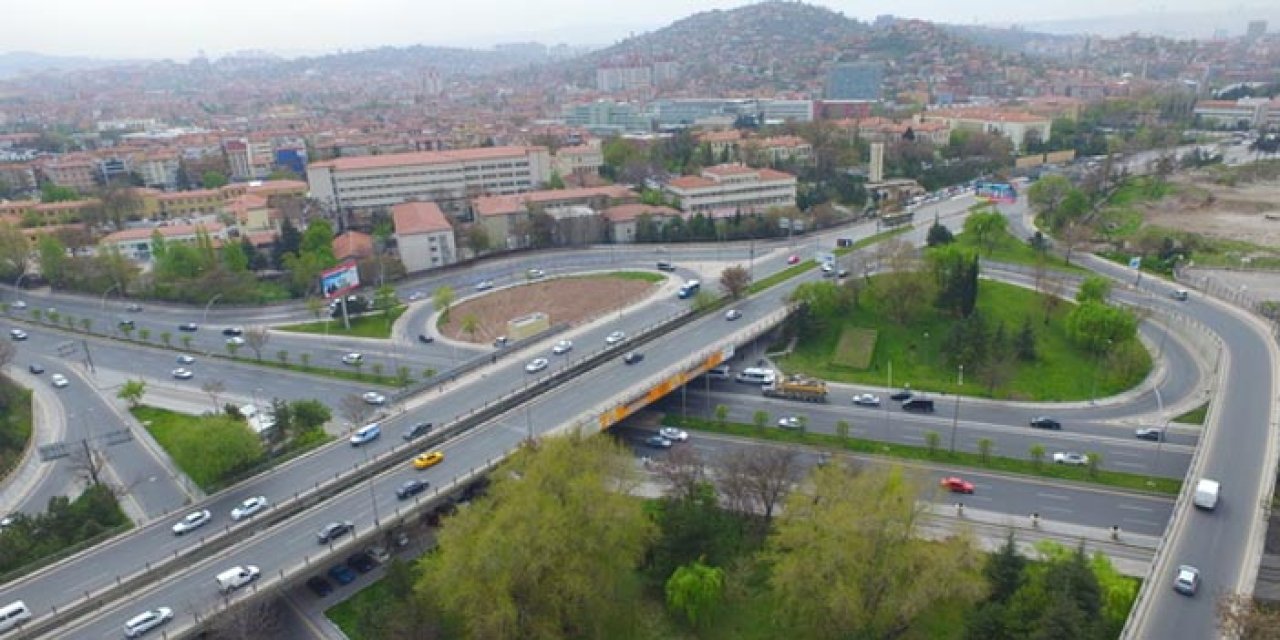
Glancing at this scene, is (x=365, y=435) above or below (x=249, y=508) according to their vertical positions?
above

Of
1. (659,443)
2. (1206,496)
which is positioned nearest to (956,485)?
(1206,496)

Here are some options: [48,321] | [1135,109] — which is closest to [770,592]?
[48,321]

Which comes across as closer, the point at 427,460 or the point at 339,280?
the point at 427,460

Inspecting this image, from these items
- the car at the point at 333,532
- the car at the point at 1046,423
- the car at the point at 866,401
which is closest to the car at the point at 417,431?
the car at the point at 333,532

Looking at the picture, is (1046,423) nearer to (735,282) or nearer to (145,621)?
(735,282)

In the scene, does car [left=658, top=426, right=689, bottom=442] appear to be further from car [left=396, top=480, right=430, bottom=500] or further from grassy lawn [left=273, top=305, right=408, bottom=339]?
grassy lawn [left=273, top=305, right=408, bottom=339]

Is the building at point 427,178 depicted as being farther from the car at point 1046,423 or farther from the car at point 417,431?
the car at point 1046,423

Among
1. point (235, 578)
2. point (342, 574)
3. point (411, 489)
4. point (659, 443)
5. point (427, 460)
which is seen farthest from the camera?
point (659, 443)
